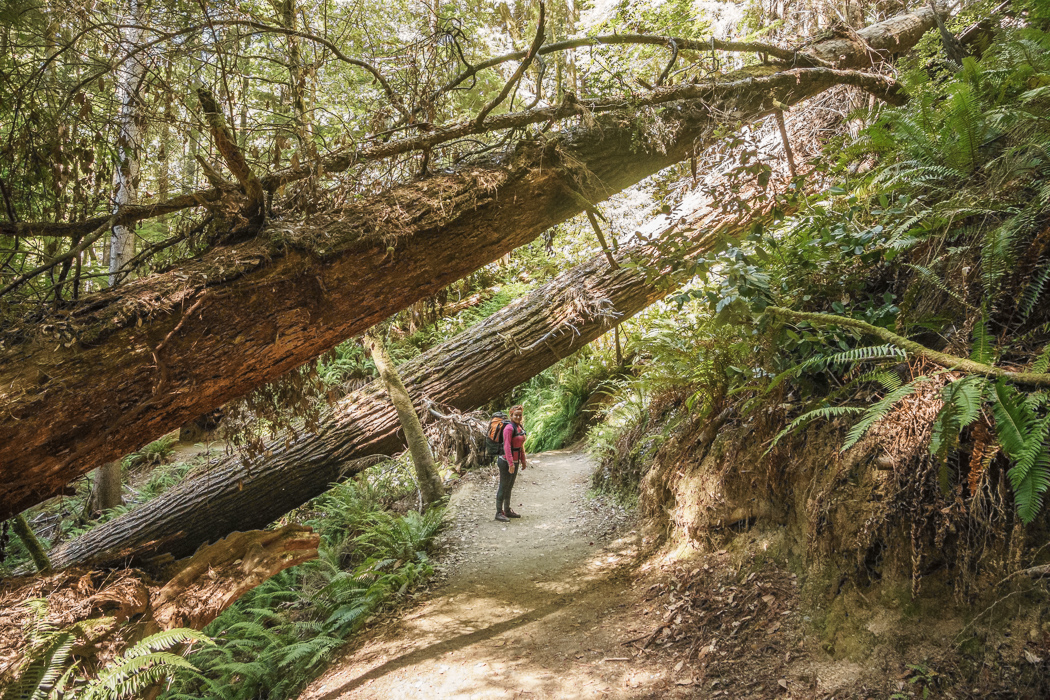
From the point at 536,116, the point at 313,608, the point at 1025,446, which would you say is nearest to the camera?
the point at 1025,446

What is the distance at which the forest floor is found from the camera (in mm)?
3158

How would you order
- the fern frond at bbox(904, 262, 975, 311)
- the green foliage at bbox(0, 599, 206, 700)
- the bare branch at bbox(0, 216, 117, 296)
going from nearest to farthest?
the fern frond at bbox(904, 262, 975, 311) < the green foliage at bbox(0, 599, 206, 700) < the bare branch at bbox(0, 216, 117, 296)

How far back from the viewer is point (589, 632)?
165 inches

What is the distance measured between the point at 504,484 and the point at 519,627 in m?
3.27

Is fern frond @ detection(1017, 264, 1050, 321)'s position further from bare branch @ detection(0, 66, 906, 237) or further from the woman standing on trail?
the woman standing on trail

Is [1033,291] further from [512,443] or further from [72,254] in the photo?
[512,443]

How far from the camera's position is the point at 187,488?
6.12 m

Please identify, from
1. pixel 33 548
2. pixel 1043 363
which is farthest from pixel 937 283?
pixel 33 548

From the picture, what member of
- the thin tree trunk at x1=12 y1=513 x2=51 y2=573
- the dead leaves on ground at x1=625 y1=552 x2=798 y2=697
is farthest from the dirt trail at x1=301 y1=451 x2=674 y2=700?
the thin tree trunk at x1=12 y1=513 x2=51 y2=573

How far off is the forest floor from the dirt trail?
14 millimetres

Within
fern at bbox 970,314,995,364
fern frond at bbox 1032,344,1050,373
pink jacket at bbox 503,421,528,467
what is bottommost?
pink jacket at bbox 503,421,528,467

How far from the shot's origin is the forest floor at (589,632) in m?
3.16

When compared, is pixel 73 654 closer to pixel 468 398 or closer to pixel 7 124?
pixel 7 124

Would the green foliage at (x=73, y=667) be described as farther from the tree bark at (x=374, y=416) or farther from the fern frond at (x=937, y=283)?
the fern frond at (x=937, y=283)
